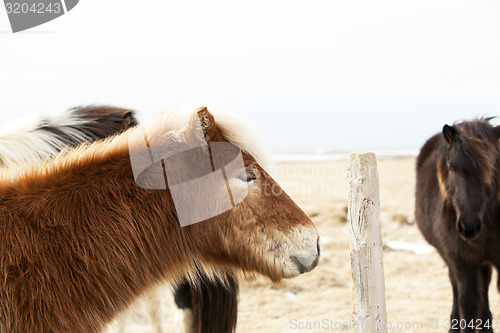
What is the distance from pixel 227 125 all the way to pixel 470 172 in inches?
128

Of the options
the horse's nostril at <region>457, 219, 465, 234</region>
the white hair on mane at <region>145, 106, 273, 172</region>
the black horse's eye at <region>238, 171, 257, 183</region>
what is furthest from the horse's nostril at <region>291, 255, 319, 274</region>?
the horse's nostril at <region>457, 219, 465, 234</region>

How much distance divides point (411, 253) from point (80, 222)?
8.12 m

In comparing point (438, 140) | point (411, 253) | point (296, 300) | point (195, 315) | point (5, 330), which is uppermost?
point (5, 330)

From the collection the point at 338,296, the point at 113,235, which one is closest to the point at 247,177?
the point at 113,235

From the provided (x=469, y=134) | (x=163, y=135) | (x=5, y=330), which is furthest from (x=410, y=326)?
(x=5, y=330)

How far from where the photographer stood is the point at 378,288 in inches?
121

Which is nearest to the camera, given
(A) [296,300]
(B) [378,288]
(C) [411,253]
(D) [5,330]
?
(D) [5,330]

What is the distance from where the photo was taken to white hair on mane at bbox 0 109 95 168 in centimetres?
426

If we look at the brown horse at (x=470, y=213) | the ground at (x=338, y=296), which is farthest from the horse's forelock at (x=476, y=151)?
the ground at (x=338, y=296)

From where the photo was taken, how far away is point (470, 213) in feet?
14.8

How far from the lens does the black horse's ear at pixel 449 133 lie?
474cm

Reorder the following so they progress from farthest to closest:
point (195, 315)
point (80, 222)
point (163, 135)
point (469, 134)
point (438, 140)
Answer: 1. point (438, 140)
2. point (469, 134)
3. point (195, 315)
4. point (163, 135)
5. point (80, 222)

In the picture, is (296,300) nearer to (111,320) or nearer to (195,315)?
(195,315)

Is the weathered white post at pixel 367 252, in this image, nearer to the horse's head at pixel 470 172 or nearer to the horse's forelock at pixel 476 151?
the horse's head at pixel 470 172
